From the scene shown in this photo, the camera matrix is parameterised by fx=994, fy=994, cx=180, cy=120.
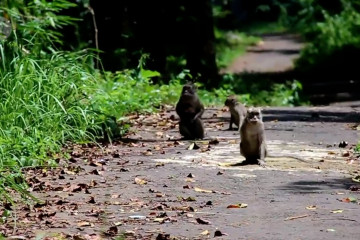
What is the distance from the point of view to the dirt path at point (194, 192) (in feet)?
24.5

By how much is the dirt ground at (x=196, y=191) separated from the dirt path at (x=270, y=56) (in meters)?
22.1

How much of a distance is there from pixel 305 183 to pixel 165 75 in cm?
1311

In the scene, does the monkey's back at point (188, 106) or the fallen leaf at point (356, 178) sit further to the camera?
the monkey's back at point (188, 106)

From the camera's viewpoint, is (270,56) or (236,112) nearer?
(236,112)

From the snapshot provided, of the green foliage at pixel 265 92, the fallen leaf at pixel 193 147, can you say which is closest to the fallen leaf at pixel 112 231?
the fallen leaf at pixel 193 147

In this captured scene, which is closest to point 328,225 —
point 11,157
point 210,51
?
point 11,157

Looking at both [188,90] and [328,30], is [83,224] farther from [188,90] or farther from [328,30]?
[328,30]

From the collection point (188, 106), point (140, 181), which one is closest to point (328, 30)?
point (188, 106)

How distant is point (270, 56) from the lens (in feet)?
134

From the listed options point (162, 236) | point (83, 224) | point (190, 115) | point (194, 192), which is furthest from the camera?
point (190, 115)

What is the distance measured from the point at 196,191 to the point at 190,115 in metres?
3.68

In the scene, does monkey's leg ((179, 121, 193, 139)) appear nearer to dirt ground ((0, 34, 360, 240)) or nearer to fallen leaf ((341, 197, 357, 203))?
dirt ground ((0, 34, 360, 240))

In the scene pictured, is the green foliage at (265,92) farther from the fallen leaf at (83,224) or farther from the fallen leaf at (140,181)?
the fallen leaf at (83,224)

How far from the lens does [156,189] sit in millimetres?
9211
